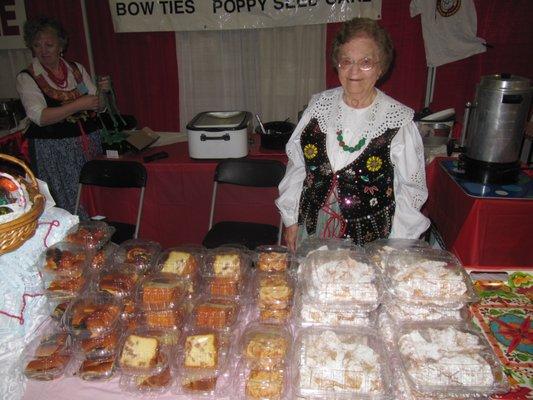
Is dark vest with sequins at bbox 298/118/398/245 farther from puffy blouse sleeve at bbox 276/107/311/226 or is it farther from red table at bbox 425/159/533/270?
red table at bbox 425/159/533/270

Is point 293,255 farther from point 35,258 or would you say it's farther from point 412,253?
point 35,258

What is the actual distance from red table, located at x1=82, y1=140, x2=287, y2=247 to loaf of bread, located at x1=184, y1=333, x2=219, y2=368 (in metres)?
2.10

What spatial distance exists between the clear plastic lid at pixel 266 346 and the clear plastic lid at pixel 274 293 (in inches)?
3.3

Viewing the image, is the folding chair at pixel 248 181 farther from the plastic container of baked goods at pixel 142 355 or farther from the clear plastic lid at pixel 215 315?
the plastic container of baked goods at pixel 142 355

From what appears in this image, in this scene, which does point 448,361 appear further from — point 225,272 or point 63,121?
point 63,121

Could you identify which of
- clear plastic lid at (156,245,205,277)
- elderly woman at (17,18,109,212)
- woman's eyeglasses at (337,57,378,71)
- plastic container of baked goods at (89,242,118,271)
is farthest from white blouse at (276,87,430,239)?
elderly woman at (17,18,109,212)

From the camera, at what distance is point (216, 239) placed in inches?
106

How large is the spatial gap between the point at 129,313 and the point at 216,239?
1.43 meters

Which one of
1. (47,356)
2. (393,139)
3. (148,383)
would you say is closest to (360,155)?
(393,139)

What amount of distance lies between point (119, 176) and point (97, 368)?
6.70ft

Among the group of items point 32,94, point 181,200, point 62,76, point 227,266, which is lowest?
point 181,200

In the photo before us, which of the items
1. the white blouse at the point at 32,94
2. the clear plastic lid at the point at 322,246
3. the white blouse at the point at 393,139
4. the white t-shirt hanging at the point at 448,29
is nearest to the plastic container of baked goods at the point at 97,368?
the clear plastic lid at the point at 322,246

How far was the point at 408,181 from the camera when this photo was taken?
185cm

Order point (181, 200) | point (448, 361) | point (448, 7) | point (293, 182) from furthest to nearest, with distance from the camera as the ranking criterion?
1. point (448, 7)
2. point (181, 200)
3. point (293, 182)
4. point (448, 361)
